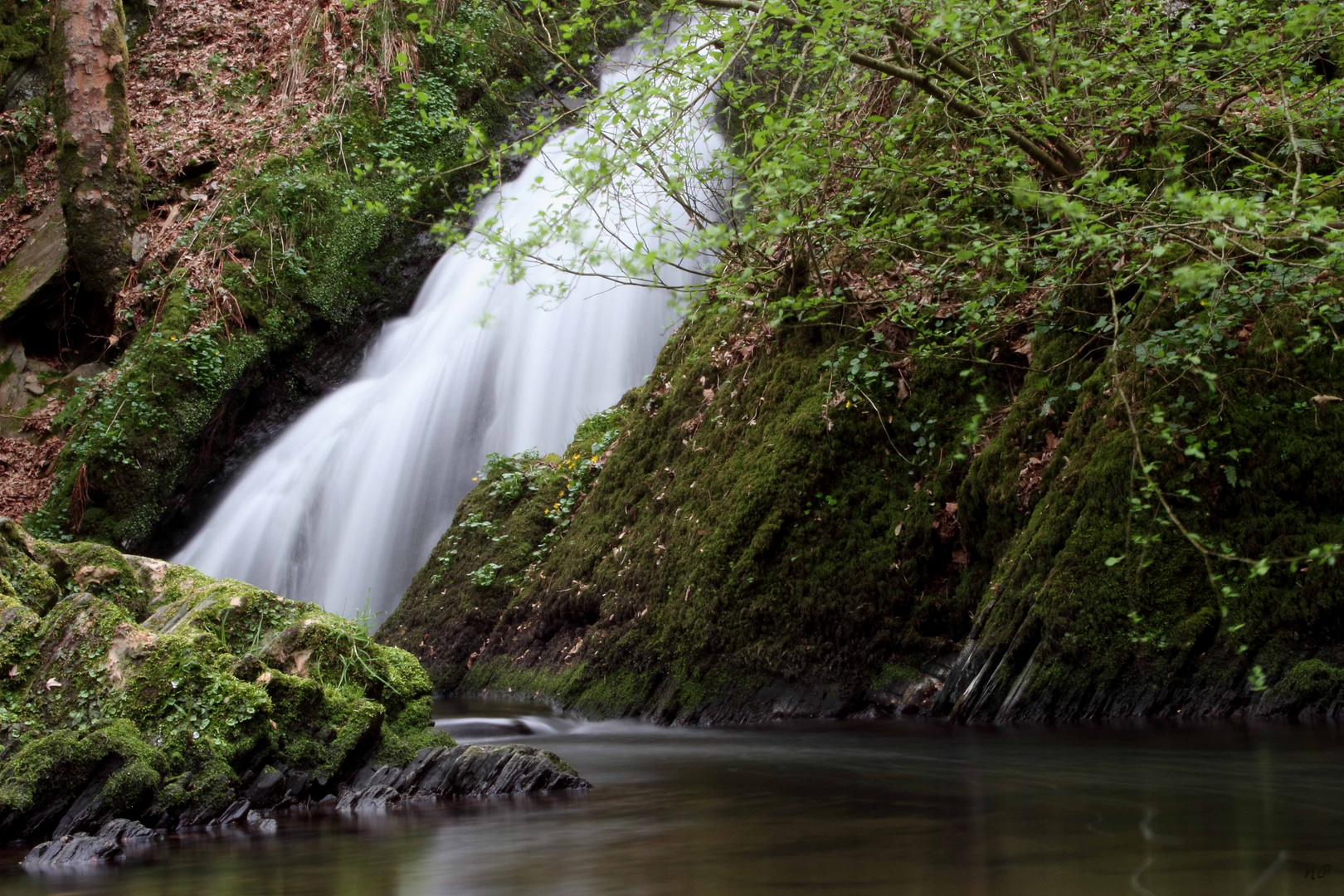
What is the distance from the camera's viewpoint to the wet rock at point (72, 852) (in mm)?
3803

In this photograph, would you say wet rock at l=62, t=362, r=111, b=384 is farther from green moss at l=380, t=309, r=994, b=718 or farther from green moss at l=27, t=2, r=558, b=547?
green moss at l=380, t=309, r=994, b=718

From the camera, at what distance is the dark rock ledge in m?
4.43

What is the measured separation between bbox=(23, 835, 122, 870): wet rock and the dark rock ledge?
0.20m

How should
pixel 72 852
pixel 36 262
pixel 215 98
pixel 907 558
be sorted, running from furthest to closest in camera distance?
1. pixel 215 98
2. pixel 36 262
3. pixel 907 558
4. pixel 72 852

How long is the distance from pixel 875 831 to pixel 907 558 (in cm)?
278

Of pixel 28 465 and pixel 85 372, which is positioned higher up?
pixel 85 372

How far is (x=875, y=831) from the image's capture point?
360cm

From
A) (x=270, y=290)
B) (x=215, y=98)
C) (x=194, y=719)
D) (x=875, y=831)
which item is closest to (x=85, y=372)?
(x=270, y=290)

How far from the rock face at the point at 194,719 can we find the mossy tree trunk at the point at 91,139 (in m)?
11.8

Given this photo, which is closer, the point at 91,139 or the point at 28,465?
the point at 28,465

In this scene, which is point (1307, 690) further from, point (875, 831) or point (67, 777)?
point (67, 777)

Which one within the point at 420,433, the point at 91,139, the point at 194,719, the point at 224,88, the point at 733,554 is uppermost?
the point at 224,88

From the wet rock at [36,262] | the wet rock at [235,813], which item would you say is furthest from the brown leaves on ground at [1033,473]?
the wet rock at [36,262]

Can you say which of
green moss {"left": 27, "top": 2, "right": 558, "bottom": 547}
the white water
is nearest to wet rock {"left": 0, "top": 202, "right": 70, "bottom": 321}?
green moss {"left": 27, "top": 2, "right": 558, "bottom": 547}
